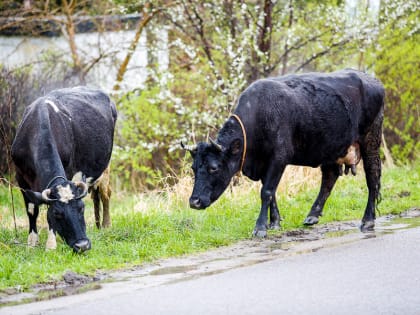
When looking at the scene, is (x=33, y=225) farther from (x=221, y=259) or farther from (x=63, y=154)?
(x=221, y=259)

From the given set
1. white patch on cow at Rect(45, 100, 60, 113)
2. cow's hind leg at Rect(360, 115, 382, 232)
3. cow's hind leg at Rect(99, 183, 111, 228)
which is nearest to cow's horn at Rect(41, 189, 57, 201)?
white patch on cow at Rect(45, 100, 60, 113)

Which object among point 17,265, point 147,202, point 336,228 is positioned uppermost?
point 17,265

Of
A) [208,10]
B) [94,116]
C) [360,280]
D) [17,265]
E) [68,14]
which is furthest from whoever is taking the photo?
[68,14]

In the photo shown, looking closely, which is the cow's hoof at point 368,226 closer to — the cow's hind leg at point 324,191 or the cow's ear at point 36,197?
the cow's hind leg at point 324,191

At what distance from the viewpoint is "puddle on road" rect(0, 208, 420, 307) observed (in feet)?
24.5

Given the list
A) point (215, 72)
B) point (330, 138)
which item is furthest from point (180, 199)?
point (215, 72)

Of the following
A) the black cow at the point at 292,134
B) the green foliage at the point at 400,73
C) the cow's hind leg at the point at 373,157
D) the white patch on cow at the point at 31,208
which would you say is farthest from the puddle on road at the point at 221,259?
the green foliage at the point at 400,73

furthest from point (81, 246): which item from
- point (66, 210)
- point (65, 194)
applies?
point (65, 194)

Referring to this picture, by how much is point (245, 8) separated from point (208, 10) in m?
1.95

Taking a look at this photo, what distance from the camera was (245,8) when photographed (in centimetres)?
1722

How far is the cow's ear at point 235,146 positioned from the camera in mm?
10328

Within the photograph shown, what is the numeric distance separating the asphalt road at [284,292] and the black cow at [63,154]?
2.06 m

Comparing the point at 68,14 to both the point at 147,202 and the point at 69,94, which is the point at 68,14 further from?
the point at 69,94

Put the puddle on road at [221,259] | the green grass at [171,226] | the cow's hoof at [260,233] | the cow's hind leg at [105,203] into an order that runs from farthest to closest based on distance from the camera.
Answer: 1. the cow's hind leg at [105,203]
2. the cow's hoof at [260,233]
3. the green grass at [171,226]
4. the puddle on road at [221,259]
